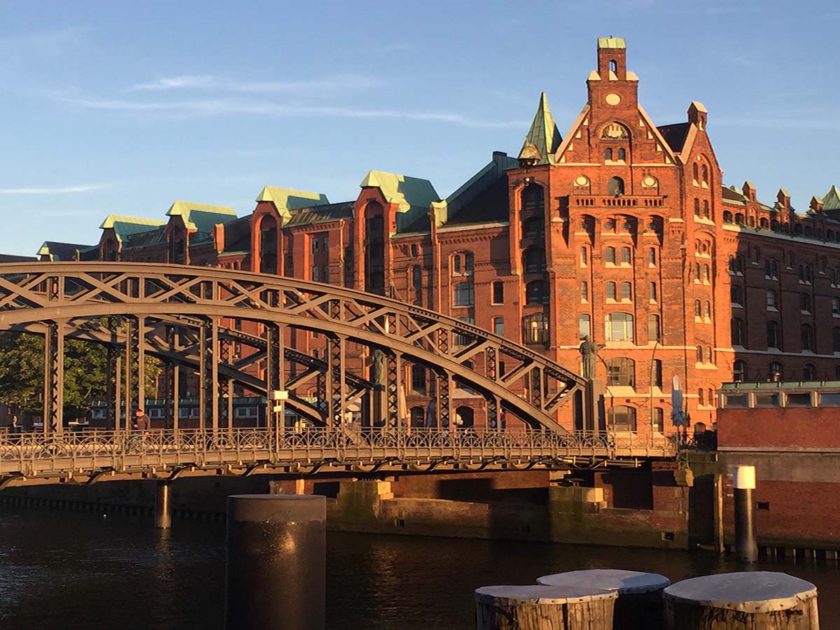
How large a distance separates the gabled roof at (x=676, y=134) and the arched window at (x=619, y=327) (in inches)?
519

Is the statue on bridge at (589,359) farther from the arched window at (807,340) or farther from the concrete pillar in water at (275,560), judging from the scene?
the concrete pillar in water at (275,560)

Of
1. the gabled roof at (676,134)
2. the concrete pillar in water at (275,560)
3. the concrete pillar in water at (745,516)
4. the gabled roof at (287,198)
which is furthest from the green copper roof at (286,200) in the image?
the concrete pillar in water at (275,560)

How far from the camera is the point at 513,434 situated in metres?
60.7

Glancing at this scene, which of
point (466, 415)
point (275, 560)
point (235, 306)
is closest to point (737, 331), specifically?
point (466, 415)

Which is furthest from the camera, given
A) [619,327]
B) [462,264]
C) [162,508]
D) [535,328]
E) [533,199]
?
[462,264]

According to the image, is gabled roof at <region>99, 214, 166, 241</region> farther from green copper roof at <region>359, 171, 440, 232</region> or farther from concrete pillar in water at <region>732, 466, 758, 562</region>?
concrete pillar in water at <region>732, 466, 758, 562</region>

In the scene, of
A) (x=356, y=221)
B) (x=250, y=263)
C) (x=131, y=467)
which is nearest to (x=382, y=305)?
(x=131, y=467)

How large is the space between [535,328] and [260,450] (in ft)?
126

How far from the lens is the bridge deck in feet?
137

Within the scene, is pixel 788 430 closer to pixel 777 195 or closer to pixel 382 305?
pixel 382 305

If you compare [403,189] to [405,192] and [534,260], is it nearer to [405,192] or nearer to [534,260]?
[405,192]

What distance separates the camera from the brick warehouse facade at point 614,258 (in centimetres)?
8212

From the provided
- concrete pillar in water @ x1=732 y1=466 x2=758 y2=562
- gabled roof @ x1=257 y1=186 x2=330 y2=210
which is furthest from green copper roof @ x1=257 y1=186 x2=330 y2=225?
concrete pillar in water @ x1=732 y1=466 x2=758 y2=562

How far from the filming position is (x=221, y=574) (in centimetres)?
4928
